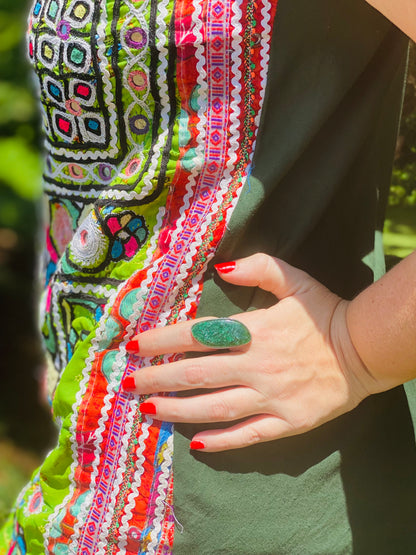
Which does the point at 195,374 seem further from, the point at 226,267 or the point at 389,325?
the point at 389,325

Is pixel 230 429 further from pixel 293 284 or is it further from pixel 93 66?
pixel 93 66

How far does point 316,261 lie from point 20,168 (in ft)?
5.59

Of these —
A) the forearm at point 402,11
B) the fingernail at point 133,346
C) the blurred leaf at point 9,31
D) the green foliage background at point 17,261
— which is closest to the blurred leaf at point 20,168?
the green foliage background at point 17,261

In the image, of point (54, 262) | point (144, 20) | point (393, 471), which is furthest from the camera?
point (54, 262)

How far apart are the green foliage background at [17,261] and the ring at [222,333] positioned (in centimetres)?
137

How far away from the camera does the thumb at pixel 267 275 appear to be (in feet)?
3.23

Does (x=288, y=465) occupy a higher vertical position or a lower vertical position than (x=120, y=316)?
lower

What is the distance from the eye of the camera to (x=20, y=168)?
98.6 inches

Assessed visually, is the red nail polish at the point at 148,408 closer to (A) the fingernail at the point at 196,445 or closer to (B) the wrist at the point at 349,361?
(A) the fingernail at the point at 196,445

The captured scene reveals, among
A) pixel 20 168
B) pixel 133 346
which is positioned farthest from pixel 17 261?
pixel 133 346

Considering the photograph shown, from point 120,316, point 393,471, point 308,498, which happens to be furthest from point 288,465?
point 120,316

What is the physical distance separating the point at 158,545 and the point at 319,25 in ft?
2.55

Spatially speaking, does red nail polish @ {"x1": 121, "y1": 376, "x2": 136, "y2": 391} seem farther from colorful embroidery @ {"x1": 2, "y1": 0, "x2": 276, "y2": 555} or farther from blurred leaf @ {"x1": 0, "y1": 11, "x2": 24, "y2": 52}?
blurred leaf @ {"x1": 0, "y1": 11, "x2": 24, "y2": 52}

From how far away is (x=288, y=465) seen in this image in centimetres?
101
